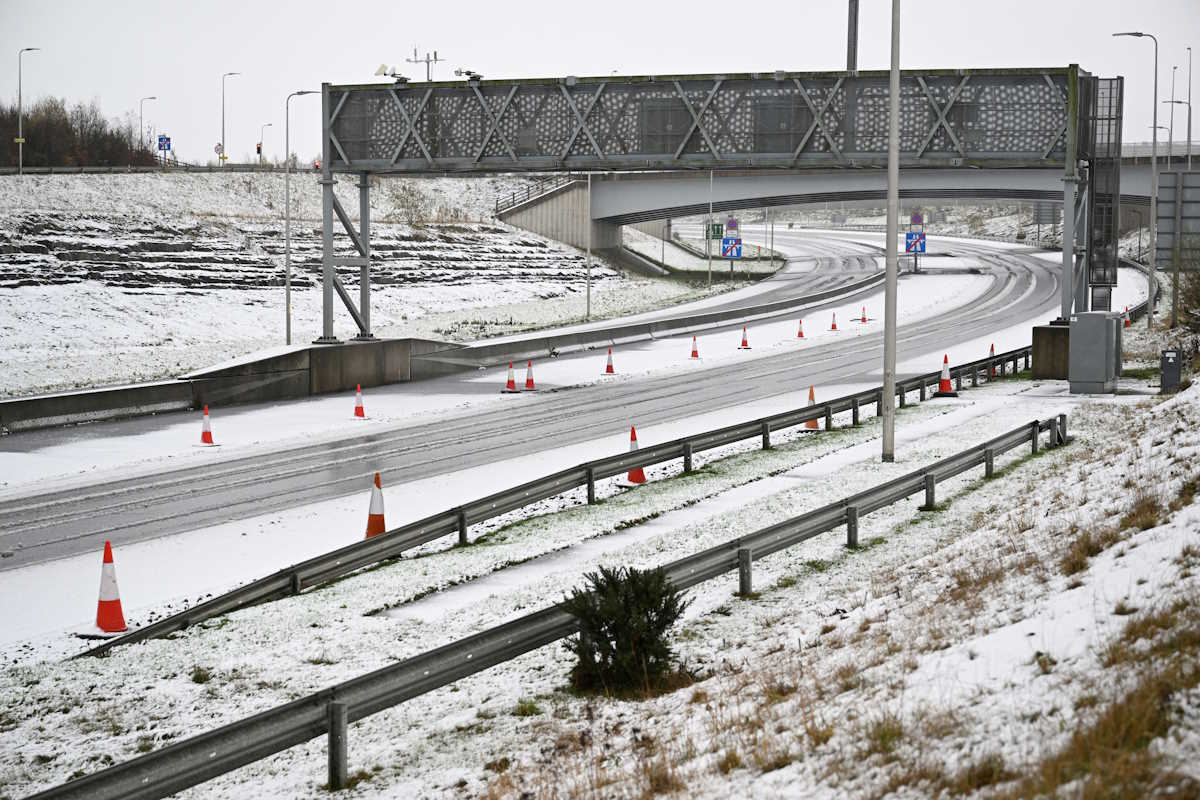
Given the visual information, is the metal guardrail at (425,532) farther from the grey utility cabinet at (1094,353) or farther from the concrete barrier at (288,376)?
the concrete barrier at (288,376)

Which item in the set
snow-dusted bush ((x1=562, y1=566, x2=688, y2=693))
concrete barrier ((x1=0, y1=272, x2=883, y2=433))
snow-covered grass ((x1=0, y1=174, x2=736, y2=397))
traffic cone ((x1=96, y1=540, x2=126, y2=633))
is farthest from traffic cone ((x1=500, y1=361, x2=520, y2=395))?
snow-dusted bush ((x1=562, y1=566, x2=688, y2=693))

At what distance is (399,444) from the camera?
2478 centimetres

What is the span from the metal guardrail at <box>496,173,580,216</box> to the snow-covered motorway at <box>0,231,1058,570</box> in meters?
41.3

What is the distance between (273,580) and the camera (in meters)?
13.4

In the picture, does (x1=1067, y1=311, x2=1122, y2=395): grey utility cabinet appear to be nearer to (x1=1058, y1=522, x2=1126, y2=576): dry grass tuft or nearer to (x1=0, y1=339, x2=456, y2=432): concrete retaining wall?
(x1=0, y1=339, x2=456, y2=432): concrete retaining wall

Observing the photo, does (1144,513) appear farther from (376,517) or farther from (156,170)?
(156,170)

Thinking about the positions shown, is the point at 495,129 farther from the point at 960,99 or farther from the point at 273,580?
the point at 273,580

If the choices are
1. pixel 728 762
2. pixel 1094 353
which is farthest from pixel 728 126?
pixel 728 762

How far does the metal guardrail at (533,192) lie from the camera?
3457 inches

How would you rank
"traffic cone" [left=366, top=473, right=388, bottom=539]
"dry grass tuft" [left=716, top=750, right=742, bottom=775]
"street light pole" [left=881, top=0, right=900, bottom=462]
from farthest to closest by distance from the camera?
"street light pole" [left=881, top=0, right=900, bottom=462]
"traffic cone" [left=366, top=473, right=388, bottom=539]
"dry grass tuft" [left=716, top=750, right=742, bottom=775]

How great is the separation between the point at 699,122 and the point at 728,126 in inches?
34.1

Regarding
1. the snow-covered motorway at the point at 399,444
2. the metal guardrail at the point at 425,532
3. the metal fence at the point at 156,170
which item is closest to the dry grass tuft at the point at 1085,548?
the metal guardrail at the point at 425,532

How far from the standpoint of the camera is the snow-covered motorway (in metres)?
17.8

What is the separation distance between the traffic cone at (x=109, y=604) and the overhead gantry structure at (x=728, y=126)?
22.1m
